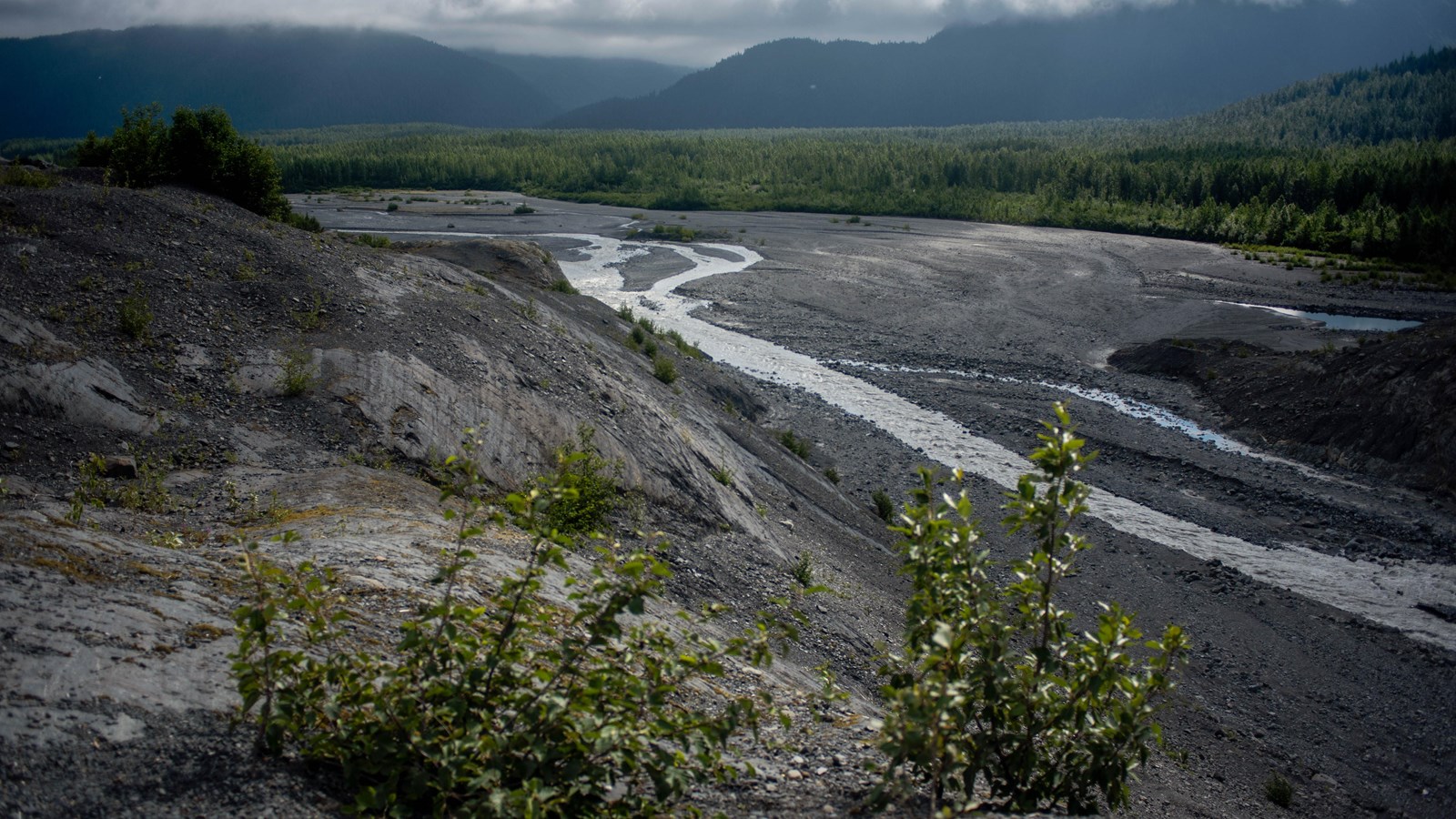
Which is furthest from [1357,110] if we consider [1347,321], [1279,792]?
[1279,792]

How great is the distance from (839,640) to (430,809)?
7.01 meters

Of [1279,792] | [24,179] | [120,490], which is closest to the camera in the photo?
[120,490]

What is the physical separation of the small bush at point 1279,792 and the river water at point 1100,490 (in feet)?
20.7

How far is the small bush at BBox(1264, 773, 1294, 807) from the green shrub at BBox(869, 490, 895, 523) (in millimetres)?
8144

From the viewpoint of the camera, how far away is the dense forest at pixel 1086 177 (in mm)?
60312

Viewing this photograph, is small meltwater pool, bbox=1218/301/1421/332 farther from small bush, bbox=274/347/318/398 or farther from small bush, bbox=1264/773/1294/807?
small bush, bbox=274/347/318/398

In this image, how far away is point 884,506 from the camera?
60.2 feet

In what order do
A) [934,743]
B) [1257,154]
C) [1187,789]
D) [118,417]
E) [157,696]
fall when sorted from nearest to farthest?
[934,743]
[157,696]
[118,417]
[1187,789]
[1257,154]

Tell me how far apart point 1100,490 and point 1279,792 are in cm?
1091

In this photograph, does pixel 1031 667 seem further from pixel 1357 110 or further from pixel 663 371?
pixel 1357 110

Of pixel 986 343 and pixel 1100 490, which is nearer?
pixel 1100 490

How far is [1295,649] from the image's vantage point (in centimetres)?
1424

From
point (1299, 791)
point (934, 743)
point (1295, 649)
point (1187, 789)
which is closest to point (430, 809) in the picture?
point (934, 743)

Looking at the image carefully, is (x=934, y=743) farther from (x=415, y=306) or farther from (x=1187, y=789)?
(x=415, y=306)
